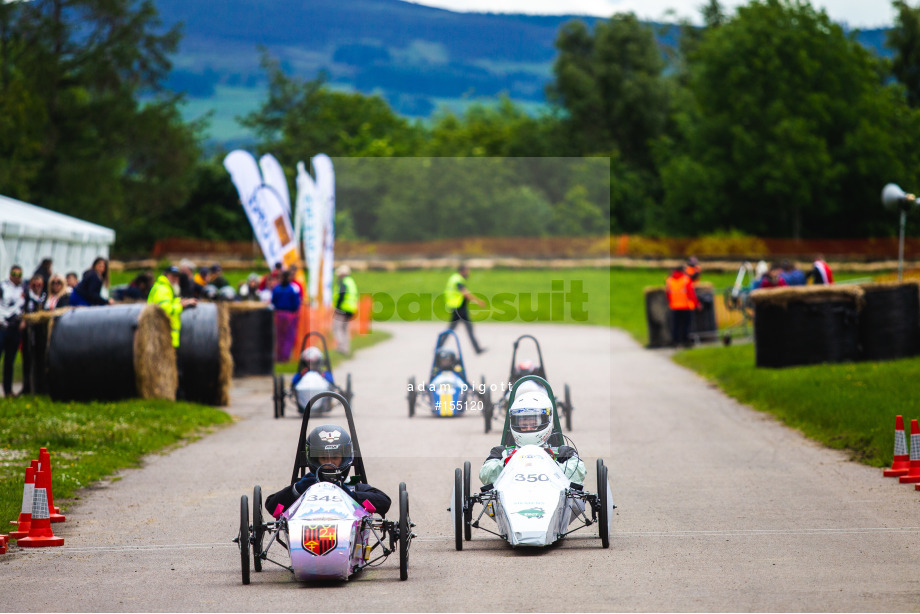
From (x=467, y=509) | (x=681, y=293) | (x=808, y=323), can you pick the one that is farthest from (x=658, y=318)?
(x=467, y=509)

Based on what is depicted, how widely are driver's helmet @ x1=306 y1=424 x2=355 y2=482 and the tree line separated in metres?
39.7

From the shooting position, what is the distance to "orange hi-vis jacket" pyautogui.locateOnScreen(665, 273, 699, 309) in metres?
29.3

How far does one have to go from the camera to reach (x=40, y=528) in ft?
30.5

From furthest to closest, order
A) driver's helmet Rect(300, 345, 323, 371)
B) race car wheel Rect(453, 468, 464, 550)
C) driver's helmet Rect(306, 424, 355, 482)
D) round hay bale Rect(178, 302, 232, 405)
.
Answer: round hay bale Rect(178, 302, 232, 405) → driver's helmet Rect(300, 345, 323, 371) → race car wheel Rect(453, 468, 464, 550) → driver's helmet Rect(306, 424, 355, 482)

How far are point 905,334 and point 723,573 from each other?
14.1 metres

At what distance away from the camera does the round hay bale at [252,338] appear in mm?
23703

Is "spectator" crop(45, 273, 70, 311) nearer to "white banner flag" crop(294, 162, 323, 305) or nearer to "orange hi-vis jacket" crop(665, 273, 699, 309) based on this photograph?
"white banner flag" crop(294, 162, 323, 305)

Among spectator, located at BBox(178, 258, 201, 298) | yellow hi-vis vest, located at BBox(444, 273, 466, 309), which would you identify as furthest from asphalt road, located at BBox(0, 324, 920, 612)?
yellow hi-vis vest, located at BBox(444, 273, 466, 309)

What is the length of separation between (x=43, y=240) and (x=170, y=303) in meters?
9.37

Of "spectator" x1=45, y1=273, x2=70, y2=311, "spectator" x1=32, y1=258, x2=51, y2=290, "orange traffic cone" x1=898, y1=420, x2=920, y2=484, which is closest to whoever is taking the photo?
"orange traffic cone" x1=898, y1=420, x2=920, y2=484

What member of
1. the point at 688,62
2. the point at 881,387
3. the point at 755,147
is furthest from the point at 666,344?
the point at 688,62

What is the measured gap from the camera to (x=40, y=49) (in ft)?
177

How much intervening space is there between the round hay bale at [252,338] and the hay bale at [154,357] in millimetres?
5173

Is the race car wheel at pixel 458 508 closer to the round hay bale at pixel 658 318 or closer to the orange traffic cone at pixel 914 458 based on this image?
the orange traffic cone at pixel 914 458
